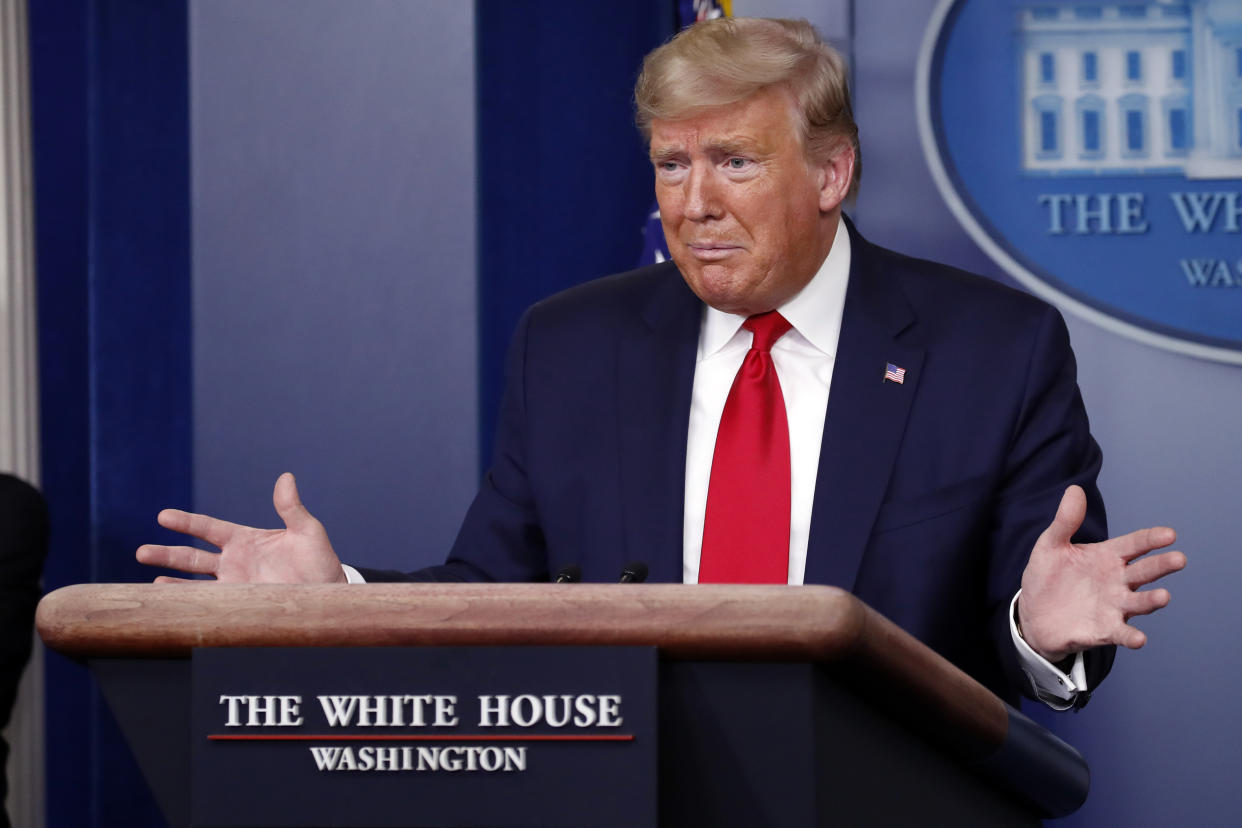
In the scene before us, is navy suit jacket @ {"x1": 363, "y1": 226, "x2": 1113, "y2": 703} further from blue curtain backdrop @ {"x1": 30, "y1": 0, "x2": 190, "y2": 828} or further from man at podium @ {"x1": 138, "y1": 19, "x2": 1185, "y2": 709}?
blue curtain backdrop @ {"x1": 30, "y1": 0, "x2": 190, "y2": 828}

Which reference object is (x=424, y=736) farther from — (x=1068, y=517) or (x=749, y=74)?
(x=749, y=74)

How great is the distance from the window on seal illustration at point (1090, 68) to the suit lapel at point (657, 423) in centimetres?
112

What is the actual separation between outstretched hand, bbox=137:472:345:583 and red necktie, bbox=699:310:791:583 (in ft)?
1.63

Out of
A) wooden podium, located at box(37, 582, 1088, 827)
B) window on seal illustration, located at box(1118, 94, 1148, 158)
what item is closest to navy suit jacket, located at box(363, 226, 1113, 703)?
wooden podium, located at box(37, 582, 1088, 827)

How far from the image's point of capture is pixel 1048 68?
8.70 ft

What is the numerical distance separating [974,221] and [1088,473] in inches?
38.4

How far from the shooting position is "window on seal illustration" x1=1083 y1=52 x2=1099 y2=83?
8.65 ft

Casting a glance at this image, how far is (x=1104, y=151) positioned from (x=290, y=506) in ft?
6.04

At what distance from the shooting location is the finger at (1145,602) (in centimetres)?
122

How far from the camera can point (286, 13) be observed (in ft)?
9.99

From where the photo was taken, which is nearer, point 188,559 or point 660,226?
point 188,559

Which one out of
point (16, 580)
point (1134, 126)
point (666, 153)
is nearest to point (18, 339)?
point (16, 580)

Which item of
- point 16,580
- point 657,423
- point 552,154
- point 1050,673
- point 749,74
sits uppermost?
point 552,154

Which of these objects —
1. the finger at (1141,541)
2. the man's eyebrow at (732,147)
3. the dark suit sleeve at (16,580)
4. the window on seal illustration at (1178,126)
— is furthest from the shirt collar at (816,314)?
the dark suit sleeve at (16,580)
